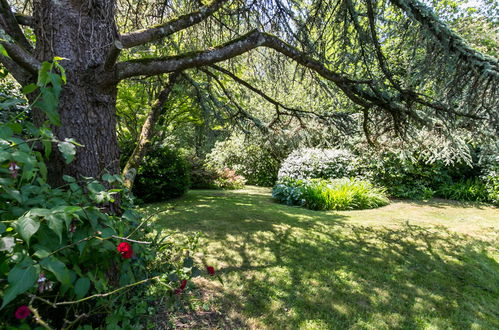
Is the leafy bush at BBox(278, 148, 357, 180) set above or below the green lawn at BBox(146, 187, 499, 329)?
above

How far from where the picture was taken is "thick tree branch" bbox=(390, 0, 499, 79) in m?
2.38

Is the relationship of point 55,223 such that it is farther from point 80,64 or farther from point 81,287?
point 80,64

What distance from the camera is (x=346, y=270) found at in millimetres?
3396

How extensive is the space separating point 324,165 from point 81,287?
364 inches

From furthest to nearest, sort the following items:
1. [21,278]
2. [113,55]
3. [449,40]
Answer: [449,40] → [113,55] → [21,278]

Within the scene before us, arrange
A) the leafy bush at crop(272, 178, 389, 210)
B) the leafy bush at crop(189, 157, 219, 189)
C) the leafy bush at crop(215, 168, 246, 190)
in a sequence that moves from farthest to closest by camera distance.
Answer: the leafy bush at crop(215, 168, 246, 190)
the leafy bush at crop(189, 157, 219, 189)
the leafy bush at crop(272, 178, 389, 210)

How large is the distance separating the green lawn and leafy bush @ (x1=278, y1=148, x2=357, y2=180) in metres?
3.61

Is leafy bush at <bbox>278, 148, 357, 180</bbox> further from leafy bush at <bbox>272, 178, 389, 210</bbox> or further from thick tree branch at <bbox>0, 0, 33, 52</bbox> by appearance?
thick tree branch at <bbox>0, 0, 33, 52</bbox>

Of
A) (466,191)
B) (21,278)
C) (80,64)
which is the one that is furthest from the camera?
(466,191)

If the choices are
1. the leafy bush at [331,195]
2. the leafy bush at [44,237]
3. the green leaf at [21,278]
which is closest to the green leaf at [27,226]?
the leafy bush at [44,237]

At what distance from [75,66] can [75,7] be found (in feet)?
1.67

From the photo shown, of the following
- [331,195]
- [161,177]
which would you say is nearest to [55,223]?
[161,177]

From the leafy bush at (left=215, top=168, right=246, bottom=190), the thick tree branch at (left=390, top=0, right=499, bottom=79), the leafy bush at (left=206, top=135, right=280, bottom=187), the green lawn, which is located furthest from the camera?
the leafy bush at (left=206, top=135, right=280, bottom=187)

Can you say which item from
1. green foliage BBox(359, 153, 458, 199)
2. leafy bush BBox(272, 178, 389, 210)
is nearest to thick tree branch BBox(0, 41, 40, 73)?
leafy bush BBox(272, 178, 389, 210)
